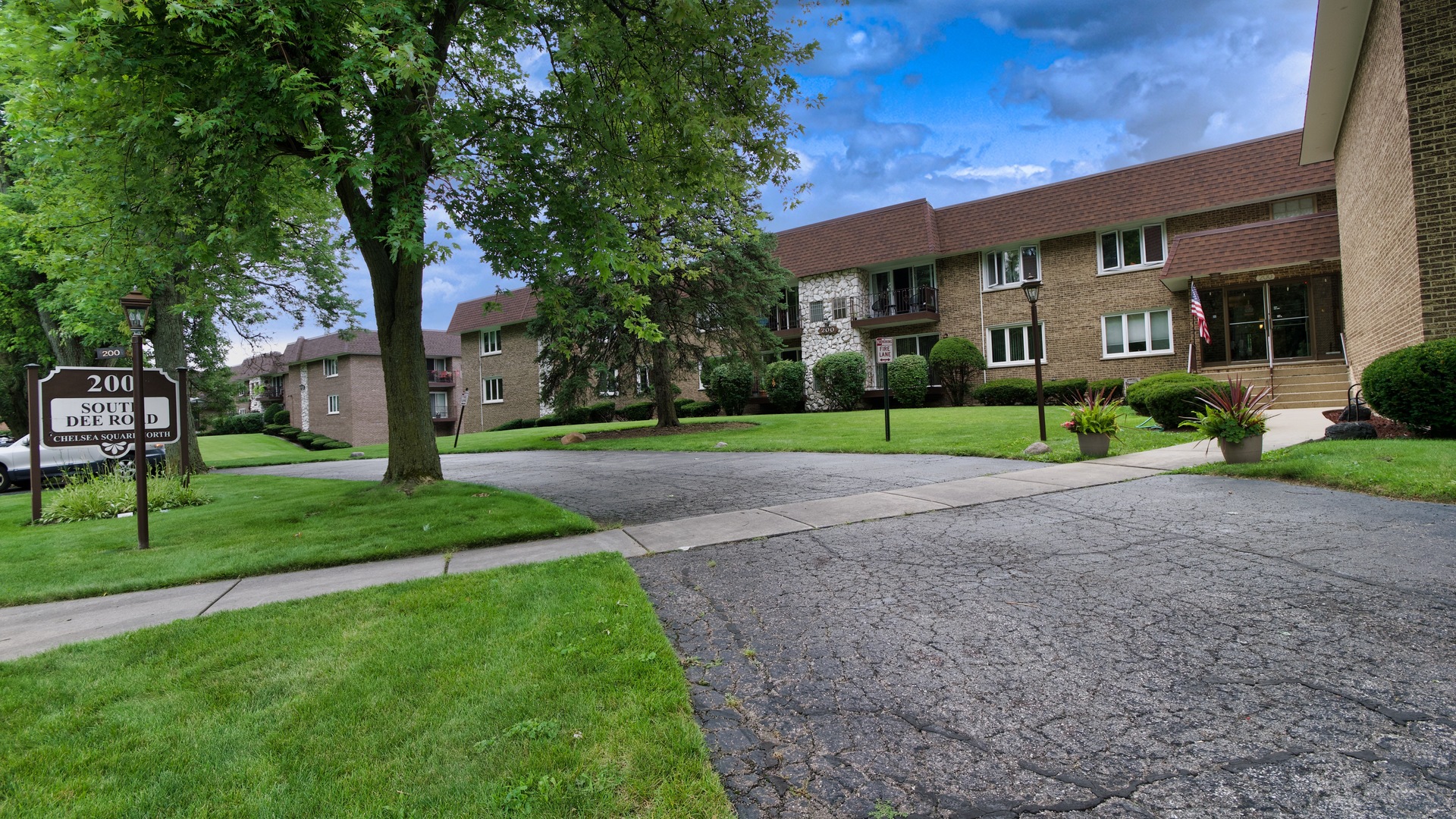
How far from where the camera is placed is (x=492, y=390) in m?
41.5

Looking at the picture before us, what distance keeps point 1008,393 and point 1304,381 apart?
7.86m

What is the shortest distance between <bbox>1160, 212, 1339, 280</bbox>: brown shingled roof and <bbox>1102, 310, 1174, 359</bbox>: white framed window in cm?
405

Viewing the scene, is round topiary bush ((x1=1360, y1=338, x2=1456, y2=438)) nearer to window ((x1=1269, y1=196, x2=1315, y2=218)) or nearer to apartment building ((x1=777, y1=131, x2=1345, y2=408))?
apartment building ((x1=777, y1=131, x2=1345, y2=408))

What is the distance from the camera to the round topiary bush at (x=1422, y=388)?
8883 millimetres

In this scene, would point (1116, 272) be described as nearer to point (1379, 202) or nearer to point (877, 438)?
point (1379, 202)

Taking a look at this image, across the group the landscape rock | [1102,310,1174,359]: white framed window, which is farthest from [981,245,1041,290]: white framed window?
the landscape rock

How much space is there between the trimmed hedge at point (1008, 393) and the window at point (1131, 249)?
5119 mm

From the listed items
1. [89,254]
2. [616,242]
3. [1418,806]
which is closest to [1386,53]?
[616,242]

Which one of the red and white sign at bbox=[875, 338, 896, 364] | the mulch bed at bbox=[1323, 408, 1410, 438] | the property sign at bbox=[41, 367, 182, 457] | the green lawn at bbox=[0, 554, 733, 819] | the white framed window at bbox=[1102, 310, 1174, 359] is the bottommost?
the green lawn at bbox=[0, 554, 733, 819]

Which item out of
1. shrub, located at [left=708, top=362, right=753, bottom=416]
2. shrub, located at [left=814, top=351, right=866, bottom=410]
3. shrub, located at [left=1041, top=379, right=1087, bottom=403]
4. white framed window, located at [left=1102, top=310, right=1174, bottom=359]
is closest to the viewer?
shrub, located at [left=1041, top=379, right=1087, bottom=403]

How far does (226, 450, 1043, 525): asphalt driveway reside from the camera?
8633mm

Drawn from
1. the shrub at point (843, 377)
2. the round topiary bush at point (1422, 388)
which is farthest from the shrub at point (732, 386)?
the round topiary bush at point (1422, 388)

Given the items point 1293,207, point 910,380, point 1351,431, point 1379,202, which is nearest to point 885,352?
point 1351,431

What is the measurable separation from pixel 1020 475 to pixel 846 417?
13.3 metres
